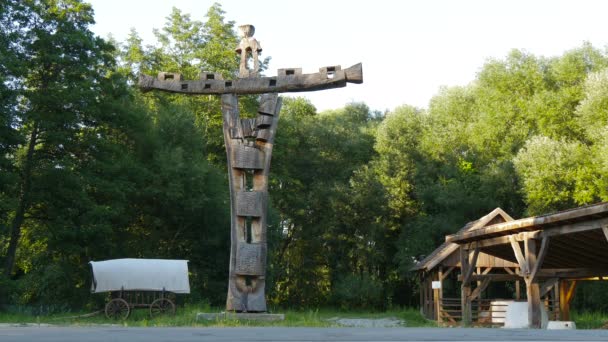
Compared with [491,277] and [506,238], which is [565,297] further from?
[506,238]

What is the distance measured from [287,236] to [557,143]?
17.4 m

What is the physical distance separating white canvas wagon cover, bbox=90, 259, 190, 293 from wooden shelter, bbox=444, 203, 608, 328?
342 inches

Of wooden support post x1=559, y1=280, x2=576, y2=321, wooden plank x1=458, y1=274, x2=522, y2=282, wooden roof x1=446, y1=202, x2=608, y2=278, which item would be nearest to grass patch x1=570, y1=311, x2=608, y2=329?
wooden support post x1=559, y1=280, x2=576, y2=321

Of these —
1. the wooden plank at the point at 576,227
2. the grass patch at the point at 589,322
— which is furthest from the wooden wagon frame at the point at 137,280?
the grass patch at the point at 589,322

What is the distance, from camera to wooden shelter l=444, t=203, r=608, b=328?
51.4 feet

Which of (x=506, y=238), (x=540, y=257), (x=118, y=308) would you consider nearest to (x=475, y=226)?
(x=506, y=238)

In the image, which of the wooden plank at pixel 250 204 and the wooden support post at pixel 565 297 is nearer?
the wooden plank at pixel 250 204

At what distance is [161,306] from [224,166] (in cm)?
1919

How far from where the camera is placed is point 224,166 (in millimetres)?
40781

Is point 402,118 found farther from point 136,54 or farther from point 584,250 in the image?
point 584,250

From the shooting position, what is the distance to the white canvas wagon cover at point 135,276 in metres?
22.2

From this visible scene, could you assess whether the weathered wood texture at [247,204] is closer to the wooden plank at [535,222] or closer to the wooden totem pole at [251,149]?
the wooden totem pole at [251,149]

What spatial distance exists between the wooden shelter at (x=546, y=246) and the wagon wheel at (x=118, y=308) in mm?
9858

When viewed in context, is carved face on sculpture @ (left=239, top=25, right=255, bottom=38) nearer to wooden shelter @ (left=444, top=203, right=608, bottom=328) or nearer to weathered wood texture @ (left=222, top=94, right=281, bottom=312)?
weathered wood texture @ (left=222, top=94, right=281, bottom=312)
